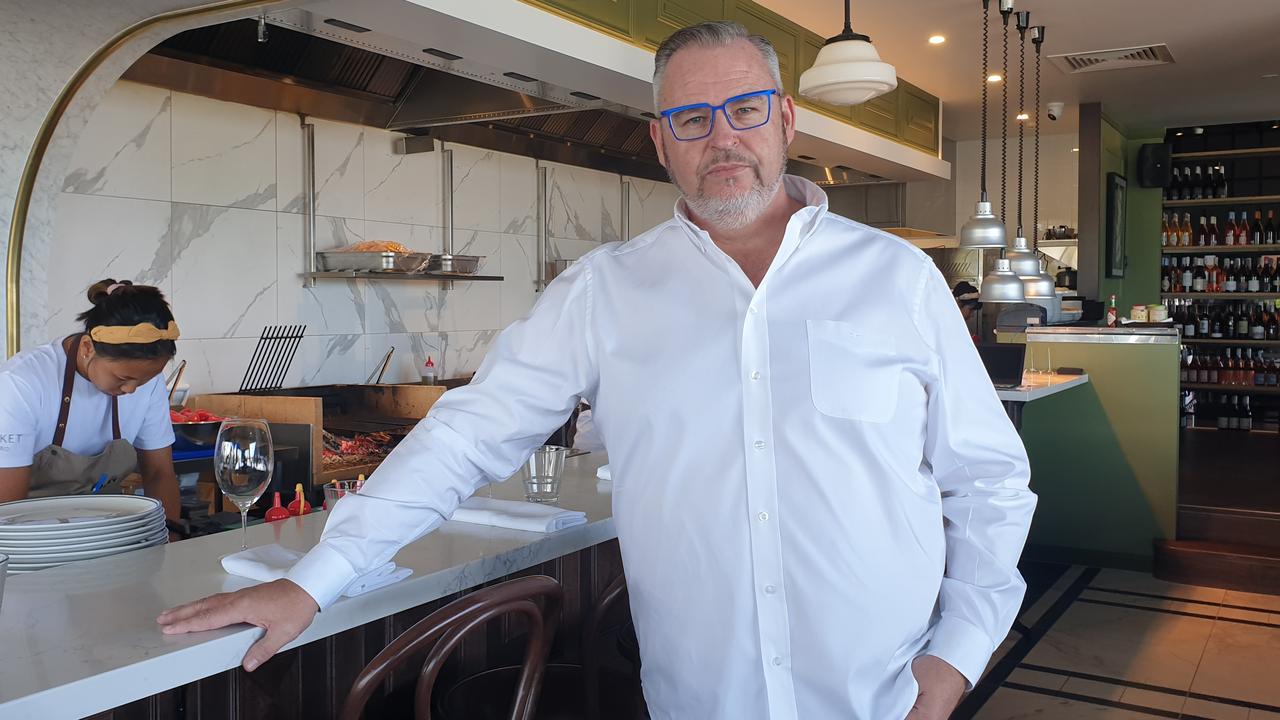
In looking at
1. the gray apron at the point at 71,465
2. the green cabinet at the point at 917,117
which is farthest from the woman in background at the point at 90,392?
the green cabinet at the point at 917,117

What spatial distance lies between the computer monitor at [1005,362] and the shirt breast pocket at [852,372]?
377cm

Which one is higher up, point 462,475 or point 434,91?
point 434,91

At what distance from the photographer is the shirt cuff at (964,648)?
4.99 feet

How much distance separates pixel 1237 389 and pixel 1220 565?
5.06 metres

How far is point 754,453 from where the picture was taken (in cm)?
148

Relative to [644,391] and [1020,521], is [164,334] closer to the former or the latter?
[644,391]

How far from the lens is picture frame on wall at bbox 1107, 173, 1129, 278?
9219 mm

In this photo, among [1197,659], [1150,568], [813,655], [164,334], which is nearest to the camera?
[813,655]

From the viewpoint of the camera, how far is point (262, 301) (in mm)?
5109

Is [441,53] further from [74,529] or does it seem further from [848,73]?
[74,529]

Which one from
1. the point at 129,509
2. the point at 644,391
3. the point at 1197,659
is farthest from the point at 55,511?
the point at 1197,659

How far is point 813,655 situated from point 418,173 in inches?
197

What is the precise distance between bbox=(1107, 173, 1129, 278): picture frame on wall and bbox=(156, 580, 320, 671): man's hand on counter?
908 centimetres

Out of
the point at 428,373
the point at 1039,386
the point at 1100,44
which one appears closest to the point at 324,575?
the point at 1039,386
